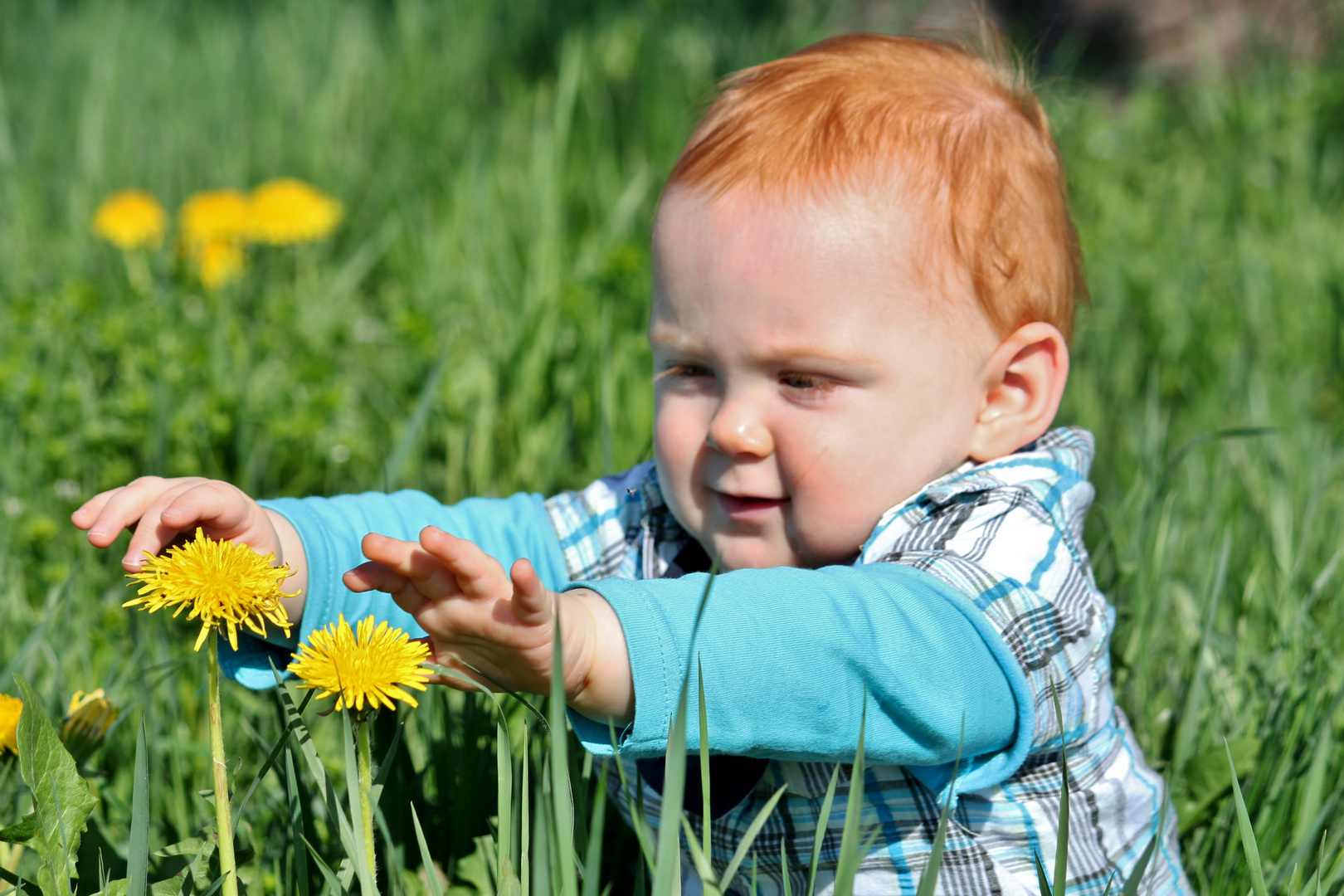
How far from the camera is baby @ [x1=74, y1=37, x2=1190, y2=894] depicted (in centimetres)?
104

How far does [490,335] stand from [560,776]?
171cm

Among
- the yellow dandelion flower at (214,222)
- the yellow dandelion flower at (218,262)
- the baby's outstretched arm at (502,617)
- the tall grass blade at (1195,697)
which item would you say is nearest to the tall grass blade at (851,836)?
the baby's outstretched arm at (502,617)

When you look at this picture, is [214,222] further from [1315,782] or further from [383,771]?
[1315,782]

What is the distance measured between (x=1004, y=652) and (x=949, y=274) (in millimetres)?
412

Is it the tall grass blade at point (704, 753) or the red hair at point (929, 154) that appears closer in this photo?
the tall grass blade at point (704, 753)

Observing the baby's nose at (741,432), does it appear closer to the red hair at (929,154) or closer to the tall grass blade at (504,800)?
the red hair at (929,154)

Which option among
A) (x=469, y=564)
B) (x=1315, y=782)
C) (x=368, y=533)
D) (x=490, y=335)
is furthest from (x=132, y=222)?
(x=1315, y=782)

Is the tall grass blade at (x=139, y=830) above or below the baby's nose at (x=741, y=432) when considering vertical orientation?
below

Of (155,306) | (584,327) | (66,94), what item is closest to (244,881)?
(584,327)

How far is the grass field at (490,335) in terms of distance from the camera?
59.4 inches

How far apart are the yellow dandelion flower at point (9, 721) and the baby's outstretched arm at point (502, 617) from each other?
13.6 inches

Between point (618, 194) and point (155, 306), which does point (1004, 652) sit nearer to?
point (155, 306)

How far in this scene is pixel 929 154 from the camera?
130 cm

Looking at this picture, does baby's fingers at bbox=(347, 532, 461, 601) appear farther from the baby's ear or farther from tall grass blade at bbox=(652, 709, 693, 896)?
the baby's ear
